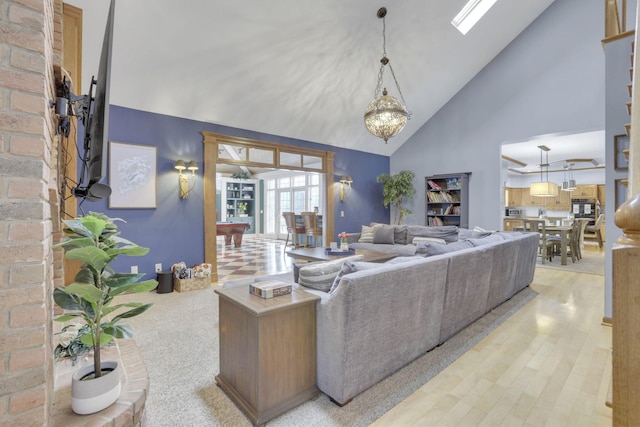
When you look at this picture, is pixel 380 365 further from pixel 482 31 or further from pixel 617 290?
pixel 482 31

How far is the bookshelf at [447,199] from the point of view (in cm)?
648

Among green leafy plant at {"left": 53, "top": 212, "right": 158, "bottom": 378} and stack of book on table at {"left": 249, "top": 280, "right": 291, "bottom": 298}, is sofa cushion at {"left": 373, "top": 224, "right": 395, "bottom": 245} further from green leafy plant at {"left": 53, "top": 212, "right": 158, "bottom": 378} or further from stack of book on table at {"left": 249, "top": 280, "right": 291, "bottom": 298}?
green leafy plant at {"left": 53, "top": 212, "right": 158, "bottom": 378}

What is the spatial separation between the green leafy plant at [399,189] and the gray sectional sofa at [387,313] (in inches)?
177

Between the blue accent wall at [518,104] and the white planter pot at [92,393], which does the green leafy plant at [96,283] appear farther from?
the blue accent wall at [518,104]

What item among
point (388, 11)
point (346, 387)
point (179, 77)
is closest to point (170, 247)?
point (179, 77)

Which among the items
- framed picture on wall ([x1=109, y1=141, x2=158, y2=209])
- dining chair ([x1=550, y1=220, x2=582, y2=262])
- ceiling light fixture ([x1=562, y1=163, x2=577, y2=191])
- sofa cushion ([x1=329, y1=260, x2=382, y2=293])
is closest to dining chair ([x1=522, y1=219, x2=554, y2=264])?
dining chair ([x1=550, y1=220, x2=582, y2=262])

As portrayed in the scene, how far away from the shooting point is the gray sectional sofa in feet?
5.74

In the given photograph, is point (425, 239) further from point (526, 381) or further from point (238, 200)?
point (238, 200)

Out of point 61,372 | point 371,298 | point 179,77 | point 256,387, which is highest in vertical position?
point 179,77

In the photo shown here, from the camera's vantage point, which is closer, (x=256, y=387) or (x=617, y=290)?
(x=617, y=290)

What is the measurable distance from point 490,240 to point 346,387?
2.64 meters

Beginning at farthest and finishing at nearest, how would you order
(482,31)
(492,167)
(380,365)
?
(492,167)
(482,31)
(380,365)

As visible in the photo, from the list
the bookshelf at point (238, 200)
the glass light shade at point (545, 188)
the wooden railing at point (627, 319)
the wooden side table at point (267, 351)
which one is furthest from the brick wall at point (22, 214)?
the bookshelf at point (238, 200)

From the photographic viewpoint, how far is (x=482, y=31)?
17.3 feet
